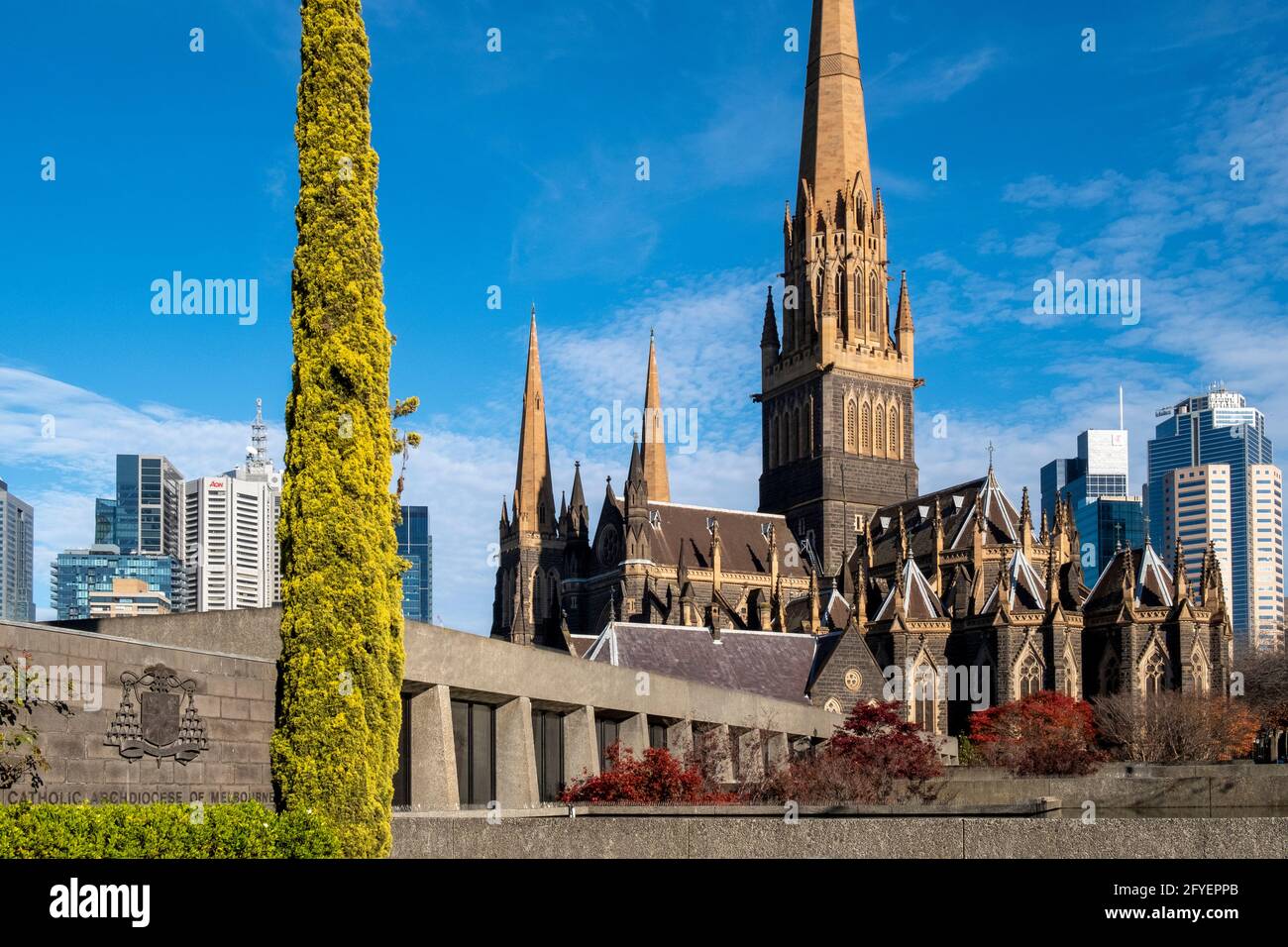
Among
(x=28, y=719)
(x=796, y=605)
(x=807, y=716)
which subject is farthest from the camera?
(x=796, y=605)

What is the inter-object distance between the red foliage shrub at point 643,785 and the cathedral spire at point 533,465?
A: 70670 mm

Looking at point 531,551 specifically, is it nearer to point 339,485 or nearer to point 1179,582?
point 1179,582

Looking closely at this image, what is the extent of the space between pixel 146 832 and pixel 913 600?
69.0 meters

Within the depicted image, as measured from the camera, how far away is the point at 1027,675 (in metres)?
78.1

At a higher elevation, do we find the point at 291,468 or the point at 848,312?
the point at 848,312

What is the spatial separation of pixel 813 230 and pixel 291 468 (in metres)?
85.0

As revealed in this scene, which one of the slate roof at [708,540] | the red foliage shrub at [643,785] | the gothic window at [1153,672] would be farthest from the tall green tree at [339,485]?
the slate roof at [708,540]

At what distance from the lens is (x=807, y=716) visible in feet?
174

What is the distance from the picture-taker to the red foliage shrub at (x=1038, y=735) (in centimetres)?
5119

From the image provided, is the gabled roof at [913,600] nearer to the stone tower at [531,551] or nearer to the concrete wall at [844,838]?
the stone tower at [531,551]

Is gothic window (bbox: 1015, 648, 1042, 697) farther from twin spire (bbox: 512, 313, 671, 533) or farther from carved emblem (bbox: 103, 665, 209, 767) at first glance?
carved emblem (bbox: 103, 665, 209, 767)
